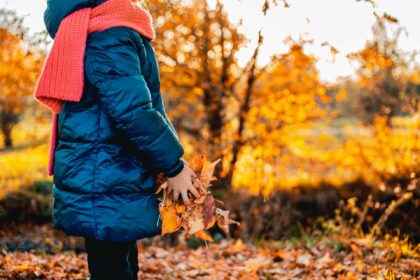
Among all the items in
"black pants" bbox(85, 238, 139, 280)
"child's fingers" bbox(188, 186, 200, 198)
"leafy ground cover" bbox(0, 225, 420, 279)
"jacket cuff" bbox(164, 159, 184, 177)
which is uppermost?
"jacket cuff" bbox(164, 159, 184, 177)

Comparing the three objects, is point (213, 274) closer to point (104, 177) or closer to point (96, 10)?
point (104, 177)

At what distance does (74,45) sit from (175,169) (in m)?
0.69

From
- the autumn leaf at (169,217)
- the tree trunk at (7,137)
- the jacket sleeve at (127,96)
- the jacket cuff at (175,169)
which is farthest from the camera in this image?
the tree trunk at (7,137)

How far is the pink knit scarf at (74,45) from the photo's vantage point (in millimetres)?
1909

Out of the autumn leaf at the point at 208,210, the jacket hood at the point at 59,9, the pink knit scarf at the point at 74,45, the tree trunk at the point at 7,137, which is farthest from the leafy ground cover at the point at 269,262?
the tree trunk at the point at 7,137

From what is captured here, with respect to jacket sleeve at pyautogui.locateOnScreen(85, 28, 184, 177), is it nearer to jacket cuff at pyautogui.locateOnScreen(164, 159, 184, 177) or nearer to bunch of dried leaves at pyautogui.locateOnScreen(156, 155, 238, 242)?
jacket cuff at pyautogui.locateOnScreen(164, 159, 184, 177)

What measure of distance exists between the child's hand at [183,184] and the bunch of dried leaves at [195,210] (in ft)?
0.11

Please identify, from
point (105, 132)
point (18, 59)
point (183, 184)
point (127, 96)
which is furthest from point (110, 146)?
point (18, 59)

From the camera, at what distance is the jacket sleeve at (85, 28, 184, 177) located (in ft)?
6.03

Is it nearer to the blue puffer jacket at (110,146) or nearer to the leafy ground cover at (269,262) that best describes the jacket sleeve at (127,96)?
the blue puffer jacket at (110,146)

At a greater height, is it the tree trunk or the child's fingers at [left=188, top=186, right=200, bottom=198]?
the child's fingers at [left=188, top=186, right=200, bottom=198]

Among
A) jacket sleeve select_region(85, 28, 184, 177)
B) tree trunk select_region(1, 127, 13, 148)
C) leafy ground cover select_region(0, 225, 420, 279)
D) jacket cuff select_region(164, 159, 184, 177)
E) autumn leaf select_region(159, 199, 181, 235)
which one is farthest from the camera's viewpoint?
tree trunk select_region(1, 127, 13, 148)

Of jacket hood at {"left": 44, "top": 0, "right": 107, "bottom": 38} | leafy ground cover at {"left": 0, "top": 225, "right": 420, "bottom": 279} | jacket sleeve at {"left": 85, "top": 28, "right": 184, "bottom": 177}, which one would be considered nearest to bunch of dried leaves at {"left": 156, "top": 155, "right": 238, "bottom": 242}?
jacket sleeve at {"left": 85, "top": 28, "right": 184, "bottom": 177}

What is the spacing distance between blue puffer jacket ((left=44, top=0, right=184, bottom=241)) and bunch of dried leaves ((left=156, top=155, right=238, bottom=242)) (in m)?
0.07
